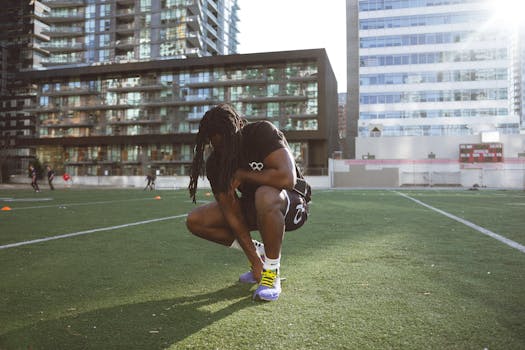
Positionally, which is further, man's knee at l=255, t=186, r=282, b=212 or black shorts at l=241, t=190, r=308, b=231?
black shorts at l=241, t=190, r=308, b=231

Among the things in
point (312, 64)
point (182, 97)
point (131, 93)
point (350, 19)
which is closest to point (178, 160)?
point (182, 97)

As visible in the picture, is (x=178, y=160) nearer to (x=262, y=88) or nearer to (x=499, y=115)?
(x=262, y=88)

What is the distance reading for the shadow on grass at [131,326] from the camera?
5.74ft

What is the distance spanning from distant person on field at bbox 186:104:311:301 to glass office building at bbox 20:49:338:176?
4469 cm

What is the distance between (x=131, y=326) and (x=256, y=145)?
139 cm

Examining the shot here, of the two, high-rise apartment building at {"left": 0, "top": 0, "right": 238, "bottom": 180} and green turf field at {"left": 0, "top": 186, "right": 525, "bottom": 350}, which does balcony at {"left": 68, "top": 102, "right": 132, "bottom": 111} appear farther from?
green turf field at {"left": 0, "top": 186, "right": 525, "bottom": 350}

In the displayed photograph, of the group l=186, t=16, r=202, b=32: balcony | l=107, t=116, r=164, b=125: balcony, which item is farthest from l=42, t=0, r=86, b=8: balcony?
l=107, t=116, r=164, b=125: balcony

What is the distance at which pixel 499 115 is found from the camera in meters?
49.3

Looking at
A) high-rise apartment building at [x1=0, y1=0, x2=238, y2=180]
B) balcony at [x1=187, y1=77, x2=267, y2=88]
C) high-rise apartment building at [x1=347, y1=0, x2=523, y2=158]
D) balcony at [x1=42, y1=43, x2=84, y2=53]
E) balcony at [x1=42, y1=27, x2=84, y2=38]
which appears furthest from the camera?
balcony at [x1=42, y1=27, x2=84, y2=38]

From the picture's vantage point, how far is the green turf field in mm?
1789

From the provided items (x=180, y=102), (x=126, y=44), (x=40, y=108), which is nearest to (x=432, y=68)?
(x=180, y=102)

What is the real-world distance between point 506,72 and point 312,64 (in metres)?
25.2

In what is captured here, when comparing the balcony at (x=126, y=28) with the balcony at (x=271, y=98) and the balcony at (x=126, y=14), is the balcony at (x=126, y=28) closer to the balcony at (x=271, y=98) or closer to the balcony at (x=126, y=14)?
the balcony at (x=126, y=14)

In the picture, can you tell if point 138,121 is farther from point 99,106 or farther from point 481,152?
point 481,152
